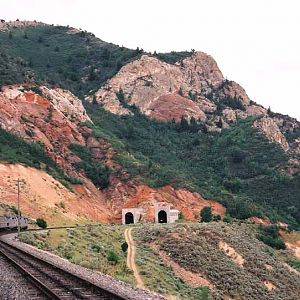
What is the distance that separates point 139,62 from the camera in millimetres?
166875

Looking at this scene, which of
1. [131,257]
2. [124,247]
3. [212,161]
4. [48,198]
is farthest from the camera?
[212,161]

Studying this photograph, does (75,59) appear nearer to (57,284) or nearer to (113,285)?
(113,285)

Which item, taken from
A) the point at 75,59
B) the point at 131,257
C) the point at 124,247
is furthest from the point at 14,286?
the point at 75,59

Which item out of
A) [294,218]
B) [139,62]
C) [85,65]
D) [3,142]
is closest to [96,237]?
[3,142]

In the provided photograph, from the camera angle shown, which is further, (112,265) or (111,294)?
(112,265)

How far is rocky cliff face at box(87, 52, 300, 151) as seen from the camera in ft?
509

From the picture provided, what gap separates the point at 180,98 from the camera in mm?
162875

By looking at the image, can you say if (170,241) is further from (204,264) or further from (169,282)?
(169,282)

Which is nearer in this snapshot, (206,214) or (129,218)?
(129,218)

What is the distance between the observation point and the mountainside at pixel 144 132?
99.8 metres

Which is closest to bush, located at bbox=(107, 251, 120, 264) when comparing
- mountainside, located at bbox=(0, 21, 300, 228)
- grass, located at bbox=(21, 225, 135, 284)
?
grass, located at bbox=(21, 225, 135, 284)

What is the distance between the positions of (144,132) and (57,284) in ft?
403

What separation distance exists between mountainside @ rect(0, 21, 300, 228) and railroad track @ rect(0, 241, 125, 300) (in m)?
48.0

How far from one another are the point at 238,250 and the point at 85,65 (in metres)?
135
